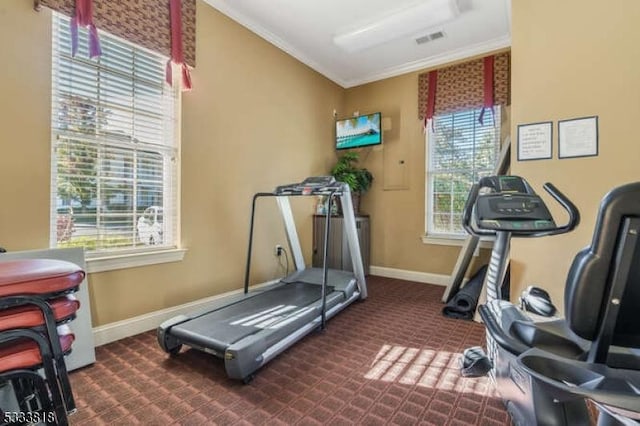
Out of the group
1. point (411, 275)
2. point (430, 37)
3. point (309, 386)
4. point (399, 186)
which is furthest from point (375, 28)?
point (309, 386)

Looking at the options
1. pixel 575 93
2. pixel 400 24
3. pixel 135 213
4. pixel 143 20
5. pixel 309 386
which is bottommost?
pixel 309 386

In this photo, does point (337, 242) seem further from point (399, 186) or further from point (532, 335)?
point (532, 335)

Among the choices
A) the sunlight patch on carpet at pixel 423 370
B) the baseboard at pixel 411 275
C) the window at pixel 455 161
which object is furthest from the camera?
the baseboard at pixel 411 275

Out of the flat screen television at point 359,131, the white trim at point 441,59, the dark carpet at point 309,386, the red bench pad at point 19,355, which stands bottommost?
the dark carpet at point 309,386

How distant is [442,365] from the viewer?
220 centimetres

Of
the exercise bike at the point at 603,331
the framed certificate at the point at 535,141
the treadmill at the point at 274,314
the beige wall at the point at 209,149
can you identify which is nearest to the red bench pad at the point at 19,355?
the treadmill at the point at 274,314

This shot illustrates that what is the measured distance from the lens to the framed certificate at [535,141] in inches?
101

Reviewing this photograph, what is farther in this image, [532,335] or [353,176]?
[353,176]

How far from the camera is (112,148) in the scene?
2.57 metres

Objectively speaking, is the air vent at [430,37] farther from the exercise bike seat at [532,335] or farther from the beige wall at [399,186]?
the exercise bike seat at [532,335]

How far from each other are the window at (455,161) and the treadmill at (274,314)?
5.50ft

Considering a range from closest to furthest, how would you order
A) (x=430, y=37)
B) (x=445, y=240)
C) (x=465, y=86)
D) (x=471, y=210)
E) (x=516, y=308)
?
(x=516, y=308)
(x=471, y=210)
(x=430, y=37)
(x=465, y=86)
(x=445, y=240)

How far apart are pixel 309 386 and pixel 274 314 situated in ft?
2.47

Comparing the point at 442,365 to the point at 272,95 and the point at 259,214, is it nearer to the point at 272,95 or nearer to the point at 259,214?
the point at 259,214
